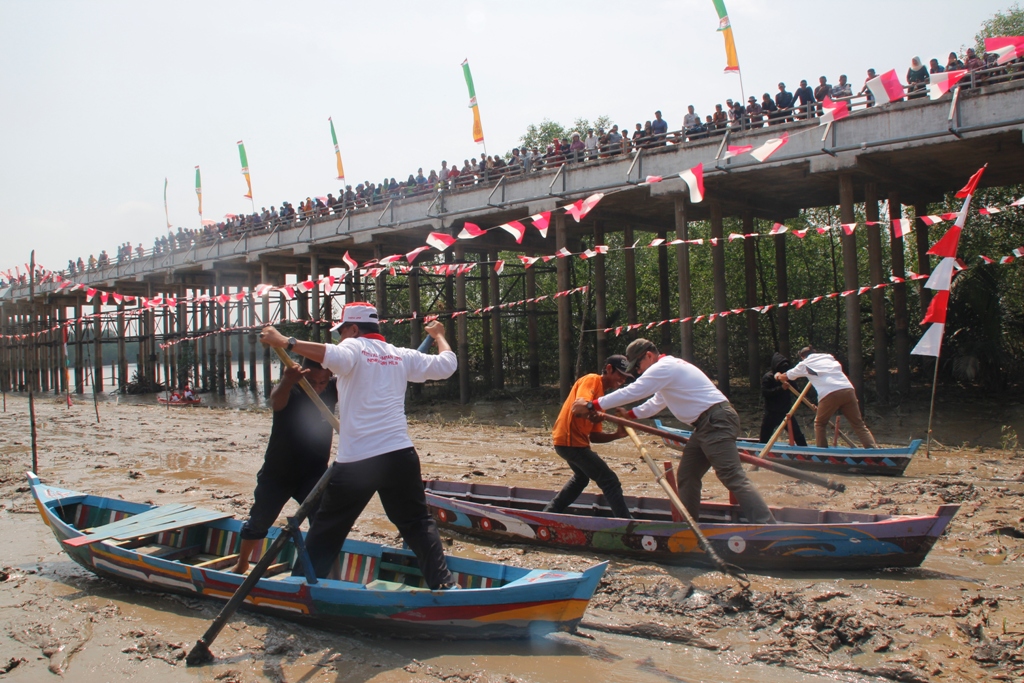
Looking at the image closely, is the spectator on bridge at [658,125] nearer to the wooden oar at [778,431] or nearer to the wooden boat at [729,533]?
the wooden oar at [778,431]

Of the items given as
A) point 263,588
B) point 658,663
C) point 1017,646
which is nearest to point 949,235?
point 1017,646

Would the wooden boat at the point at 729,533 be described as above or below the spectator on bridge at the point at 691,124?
below

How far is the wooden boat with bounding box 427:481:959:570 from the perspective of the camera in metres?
5.70

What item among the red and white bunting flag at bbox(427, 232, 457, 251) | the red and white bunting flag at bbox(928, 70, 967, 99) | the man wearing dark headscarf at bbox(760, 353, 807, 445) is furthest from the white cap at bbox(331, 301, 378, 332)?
the red and white bunting flag at bbox(928, 70, 967, 99)

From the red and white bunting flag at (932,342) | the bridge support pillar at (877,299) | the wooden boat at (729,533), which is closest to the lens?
the wooden boat at (729,533)

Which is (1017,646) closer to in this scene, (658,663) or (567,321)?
(658,663)

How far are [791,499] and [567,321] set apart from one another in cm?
1046

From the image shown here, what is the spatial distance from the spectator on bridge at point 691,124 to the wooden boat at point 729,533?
10180mm

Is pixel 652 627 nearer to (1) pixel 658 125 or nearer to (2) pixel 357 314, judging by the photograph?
(2) pixel 357 314

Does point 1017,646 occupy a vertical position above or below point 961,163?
below

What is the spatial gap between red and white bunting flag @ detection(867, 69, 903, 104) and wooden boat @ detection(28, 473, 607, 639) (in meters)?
8.85

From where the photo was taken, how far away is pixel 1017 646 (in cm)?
446

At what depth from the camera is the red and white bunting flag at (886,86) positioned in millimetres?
10289

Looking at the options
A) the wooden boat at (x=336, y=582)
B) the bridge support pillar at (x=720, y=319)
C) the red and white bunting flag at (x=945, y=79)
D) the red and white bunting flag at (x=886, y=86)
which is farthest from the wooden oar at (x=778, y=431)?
the bridge support pillar at (x=720, y=319)
